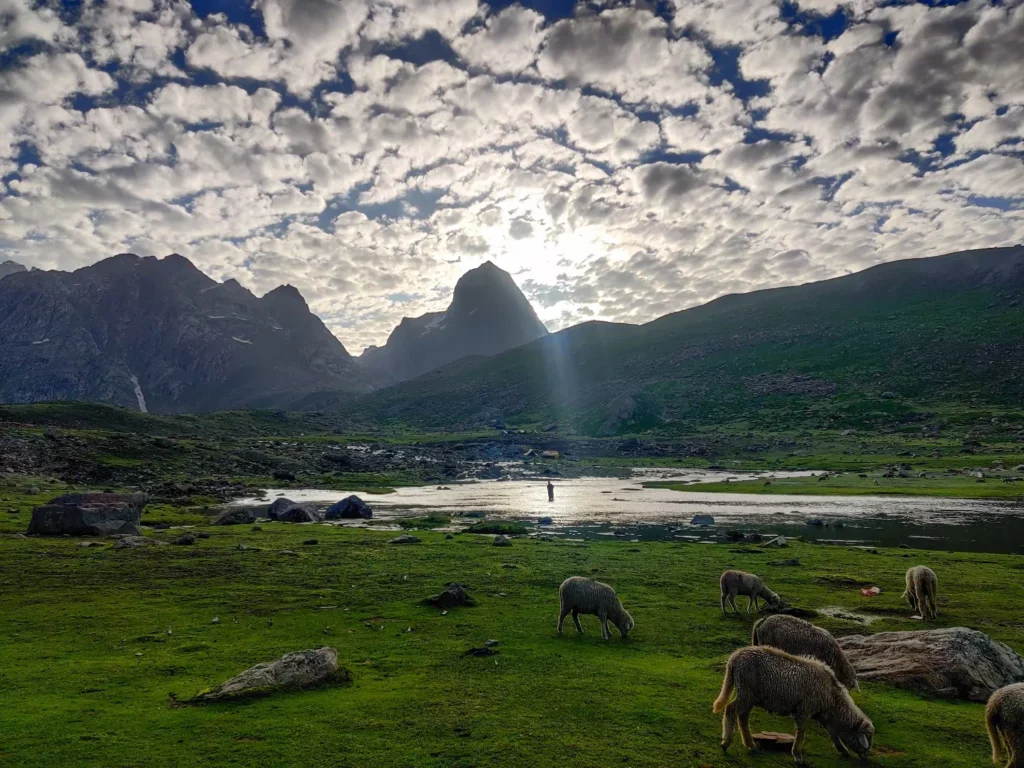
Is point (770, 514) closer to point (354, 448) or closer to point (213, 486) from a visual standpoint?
point (213, 486)

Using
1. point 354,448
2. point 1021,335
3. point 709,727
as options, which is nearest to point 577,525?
point 709,727

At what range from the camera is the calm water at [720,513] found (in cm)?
4978

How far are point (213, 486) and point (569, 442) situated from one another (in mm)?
A: 116966

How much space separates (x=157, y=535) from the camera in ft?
147

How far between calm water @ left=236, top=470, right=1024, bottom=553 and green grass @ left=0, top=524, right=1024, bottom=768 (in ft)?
48.5

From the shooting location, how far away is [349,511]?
207 feet

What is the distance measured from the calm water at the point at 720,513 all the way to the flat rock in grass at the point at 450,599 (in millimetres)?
27663

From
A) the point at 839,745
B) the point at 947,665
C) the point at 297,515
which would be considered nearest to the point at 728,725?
the point at 839,745


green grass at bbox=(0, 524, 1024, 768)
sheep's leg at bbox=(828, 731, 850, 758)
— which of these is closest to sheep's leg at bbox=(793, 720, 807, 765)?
green grass at bbox=(0, 524, 1024, 768)

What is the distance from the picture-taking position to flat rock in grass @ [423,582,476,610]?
81.8 ft

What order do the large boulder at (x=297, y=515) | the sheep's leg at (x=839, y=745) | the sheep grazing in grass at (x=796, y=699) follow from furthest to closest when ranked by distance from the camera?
the large boulder at (x=297, y=515)
the sheep's leg at (x=839, y=745)
the sheep grazing in grass at (x=796, y=699)

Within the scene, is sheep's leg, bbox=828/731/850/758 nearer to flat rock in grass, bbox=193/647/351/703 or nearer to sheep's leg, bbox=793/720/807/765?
sheep's leg, bbox=793/720/807/765

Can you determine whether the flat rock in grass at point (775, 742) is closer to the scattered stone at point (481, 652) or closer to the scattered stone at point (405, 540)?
the scattered stone at point (481, 652)

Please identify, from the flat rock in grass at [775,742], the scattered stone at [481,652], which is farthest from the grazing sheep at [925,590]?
the scattered stone at [481,652]
